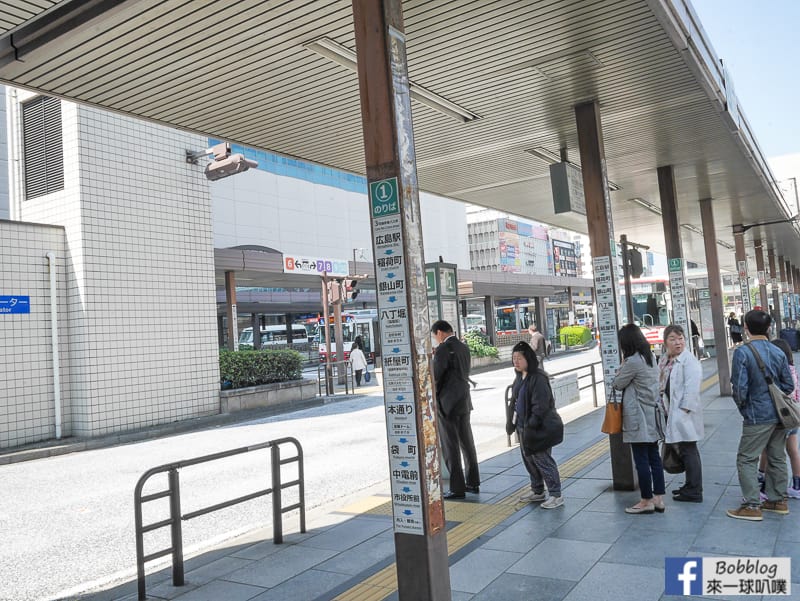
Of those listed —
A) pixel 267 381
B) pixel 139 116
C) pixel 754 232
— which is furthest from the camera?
pixel 754 232

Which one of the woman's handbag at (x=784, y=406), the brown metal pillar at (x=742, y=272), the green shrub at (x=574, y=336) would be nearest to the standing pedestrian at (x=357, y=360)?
the brown metal pillar at (x=742, y=272)

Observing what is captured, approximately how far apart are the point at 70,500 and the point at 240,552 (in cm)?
369

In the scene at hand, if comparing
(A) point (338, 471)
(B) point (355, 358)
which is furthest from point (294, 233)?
(A) point (338, 471)

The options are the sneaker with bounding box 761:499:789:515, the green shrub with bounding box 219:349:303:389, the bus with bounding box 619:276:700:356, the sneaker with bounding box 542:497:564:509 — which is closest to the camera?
the sneaker with bounding box 761:499:789:515

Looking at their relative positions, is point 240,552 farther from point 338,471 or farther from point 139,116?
point 139,116

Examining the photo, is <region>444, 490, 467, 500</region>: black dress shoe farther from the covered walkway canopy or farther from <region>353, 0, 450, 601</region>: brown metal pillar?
the covered walkway canopy

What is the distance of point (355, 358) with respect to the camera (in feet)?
65.7

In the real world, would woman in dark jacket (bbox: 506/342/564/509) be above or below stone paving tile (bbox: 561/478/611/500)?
above

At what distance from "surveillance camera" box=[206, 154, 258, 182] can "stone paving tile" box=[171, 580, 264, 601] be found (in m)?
10.5

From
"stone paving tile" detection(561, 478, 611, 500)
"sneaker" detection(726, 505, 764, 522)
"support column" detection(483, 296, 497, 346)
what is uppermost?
"support column" detection(483, 296, 497, 346)

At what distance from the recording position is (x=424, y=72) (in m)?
6.44

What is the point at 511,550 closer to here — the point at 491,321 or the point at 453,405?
the point at 453,405

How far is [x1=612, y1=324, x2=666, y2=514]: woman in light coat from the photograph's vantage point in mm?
5332

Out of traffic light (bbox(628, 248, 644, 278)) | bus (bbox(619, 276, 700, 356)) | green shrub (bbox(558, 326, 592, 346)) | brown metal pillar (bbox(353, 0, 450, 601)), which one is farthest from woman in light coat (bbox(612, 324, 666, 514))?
green shrub (bbox(558, 326, 592, 346))
